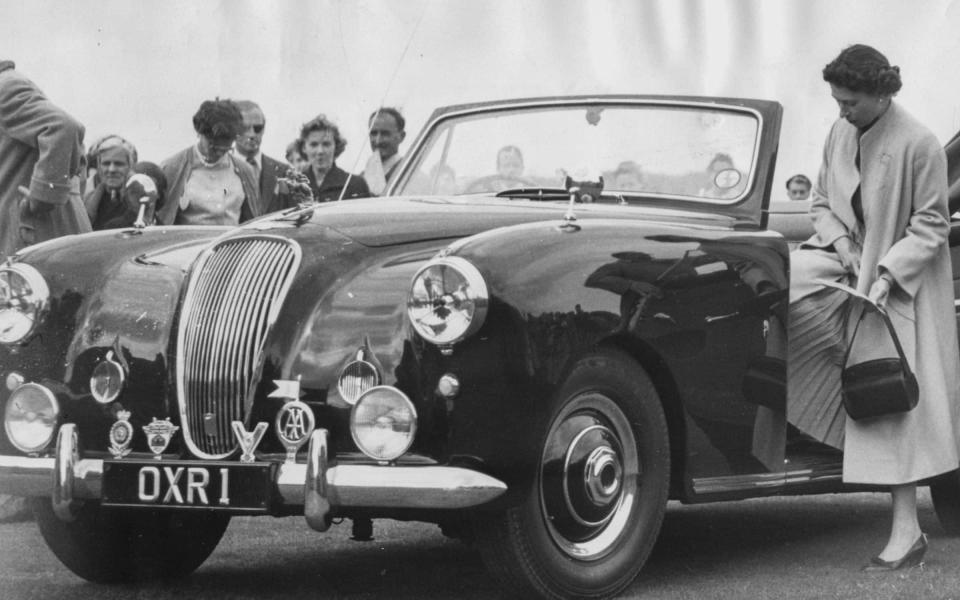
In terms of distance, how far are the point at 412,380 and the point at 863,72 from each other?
216cm

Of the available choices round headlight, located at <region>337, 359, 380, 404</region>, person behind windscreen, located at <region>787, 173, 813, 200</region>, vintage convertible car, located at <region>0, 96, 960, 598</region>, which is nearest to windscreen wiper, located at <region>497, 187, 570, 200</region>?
vintage convertible car, located at <region>0, 96, 960, 598</region>

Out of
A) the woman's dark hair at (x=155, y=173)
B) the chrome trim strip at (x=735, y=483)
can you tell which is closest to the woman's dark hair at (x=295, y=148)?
the woman's dark hair at (x=155, y=173)

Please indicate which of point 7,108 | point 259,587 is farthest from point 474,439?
point 7,108

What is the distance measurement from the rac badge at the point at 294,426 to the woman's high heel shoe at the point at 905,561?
2089 millimetres

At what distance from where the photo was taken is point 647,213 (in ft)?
18.2

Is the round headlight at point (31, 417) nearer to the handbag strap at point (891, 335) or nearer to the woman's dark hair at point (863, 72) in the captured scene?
the handbag strap at point (891, 335)

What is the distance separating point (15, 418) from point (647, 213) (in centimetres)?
216

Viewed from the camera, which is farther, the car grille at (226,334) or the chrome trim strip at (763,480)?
the chrome trim strip at (763,480)

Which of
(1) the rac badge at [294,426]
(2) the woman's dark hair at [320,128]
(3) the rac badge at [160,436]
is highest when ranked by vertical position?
(2) the woman's dark hair at [320,128]

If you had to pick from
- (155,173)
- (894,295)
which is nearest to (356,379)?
(894,295)

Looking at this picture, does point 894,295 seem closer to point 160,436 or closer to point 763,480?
point 763,480

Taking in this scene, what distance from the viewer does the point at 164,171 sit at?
7738mm

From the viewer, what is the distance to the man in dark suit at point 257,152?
8.59 m

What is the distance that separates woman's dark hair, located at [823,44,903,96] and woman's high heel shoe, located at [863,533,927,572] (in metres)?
1.53
